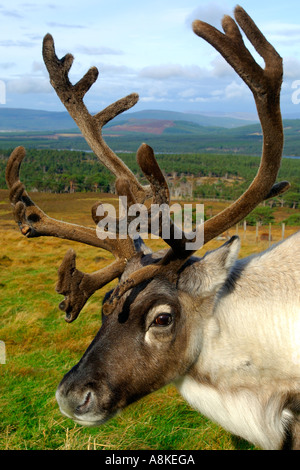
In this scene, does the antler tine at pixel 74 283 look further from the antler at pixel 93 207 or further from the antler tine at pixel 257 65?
the antler tine at pixel 257 65

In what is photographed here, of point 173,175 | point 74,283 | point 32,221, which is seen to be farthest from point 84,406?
point 173,175

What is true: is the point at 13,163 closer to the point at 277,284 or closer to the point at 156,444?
the point at 277,284

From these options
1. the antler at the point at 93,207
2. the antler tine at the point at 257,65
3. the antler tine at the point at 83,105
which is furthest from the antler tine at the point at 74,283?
the antler tine at the point at 257,65

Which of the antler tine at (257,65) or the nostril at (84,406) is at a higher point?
the antler tine at (257,65)

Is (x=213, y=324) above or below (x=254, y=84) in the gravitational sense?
below

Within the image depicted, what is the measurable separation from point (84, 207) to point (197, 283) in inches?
2565

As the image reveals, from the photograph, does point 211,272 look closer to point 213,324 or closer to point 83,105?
point 213,324

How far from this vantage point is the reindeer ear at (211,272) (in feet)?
12.8

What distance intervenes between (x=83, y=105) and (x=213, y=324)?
9.79ft

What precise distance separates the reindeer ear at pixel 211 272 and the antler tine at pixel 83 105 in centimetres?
151

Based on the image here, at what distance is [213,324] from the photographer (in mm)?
3922

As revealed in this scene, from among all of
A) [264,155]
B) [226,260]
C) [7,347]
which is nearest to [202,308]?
[226,260]

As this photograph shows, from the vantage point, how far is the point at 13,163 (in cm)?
417

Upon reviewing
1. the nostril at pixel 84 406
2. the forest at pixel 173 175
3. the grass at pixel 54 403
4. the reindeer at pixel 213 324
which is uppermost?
the reindeer at pixel 213 324
